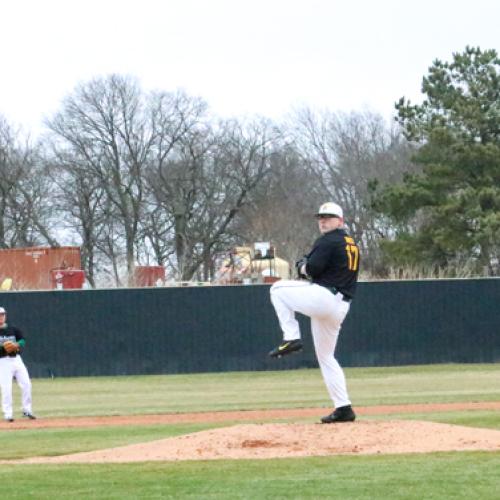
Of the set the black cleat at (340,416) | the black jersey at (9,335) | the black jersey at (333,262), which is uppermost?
the black jersey at (333,262)

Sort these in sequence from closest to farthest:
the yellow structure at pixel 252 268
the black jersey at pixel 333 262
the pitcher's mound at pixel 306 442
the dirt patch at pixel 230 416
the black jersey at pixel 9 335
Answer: the pitcher's mound at pixel 306 442 → the black jersey at pixel 333 262 → the dirt patch at pixel 230 416 → the black jersey at pixel 9 335 → the yellow structure at pixel 252 268

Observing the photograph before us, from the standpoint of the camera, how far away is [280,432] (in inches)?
425

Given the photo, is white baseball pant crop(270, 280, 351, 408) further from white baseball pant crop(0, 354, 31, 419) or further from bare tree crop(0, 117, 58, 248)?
bare tree crop(0, 117, 58, 248)

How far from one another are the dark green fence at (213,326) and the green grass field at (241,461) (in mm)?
2013

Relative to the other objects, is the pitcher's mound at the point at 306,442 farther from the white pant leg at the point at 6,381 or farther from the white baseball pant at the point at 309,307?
the white pant leg at the point at 6,381

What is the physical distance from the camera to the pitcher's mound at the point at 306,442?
10.1m

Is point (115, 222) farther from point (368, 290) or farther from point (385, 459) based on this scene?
point (385, 459)

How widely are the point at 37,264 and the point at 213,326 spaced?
1360 cm

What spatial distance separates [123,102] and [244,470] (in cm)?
5031

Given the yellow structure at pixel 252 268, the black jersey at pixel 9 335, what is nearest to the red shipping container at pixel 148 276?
the yellow structure at pixel 252 268

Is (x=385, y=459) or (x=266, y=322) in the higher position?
(x=266, y=322)

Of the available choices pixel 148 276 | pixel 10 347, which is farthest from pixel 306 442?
pixel 148 276

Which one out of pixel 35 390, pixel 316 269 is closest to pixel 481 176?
pixel 35 390

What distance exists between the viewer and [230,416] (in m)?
18.0
